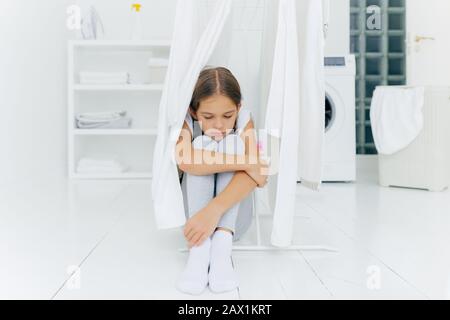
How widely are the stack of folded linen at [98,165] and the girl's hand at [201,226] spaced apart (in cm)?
233

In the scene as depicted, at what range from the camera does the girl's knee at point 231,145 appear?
4.19ft

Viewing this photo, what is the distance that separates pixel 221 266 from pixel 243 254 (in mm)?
270

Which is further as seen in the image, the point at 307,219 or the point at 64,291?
the point at 307,219

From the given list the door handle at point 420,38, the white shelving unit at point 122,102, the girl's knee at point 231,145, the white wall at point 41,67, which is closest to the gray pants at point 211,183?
the girl's knee at point 231,145

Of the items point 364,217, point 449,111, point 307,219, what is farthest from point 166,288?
point 449,111

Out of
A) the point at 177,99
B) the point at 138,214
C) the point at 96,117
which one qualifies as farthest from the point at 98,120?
the point at 177,99

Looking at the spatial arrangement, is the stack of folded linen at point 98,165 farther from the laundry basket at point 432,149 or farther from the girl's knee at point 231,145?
the girl's knee at point 231,145

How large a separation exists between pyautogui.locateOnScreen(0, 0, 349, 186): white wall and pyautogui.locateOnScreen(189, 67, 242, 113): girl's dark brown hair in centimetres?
65

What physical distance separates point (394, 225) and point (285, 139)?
30.3 inches

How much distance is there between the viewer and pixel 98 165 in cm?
338

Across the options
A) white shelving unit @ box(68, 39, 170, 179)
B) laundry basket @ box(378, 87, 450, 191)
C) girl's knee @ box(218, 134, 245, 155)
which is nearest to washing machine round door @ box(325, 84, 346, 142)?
laundry basket @ box(378, 87, 450, 191)

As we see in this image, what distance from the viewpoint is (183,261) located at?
131 centimetres

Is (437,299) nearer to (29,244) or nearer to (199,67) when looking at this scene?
(199,67)

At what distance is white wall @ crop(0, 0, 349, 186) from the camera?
272 cm
